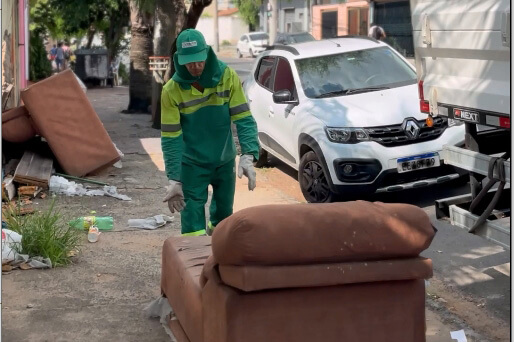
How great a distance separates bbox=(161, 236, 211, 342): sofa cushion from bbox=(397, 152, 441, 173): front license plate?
3.87 m

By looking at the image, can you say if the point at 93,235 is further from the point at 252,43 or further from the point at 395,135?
the point at 252,43

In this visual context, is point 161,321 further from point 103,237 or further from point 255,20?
point 255,20

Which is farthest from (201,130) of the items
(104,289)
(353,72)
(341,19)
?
(341,19)

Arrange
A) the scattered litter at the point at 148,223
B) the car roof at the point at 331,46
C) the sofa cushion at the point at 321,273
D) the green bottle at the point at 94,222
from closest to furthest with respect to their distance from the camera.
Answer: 1. the sofa cushion at the point at 321,273
2. the green bottle at the point at 94,222
3. the scattered litter at the point at 148,223
4. the car roof at the point at 331,46

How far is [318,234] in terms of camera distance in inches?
154

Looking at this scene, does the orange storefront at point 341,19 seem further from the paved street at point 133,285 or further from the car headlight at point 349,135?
the paved street at point 133,285

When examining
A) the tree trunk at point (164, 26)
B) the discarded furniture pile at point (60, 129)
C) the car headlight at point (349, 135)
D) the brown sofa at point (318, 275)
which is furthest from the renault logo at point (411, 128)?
the tree trunk at point (164, 26)

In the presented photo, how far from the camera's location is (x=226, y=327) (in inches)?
155

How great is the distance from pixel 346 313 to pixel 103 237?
419 centimetres

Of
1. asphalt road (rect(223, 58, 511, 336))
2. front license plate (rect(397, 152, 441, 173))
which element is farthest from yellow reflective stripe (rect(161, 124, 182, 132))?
front license plate (rect(397, 152, 441, 173))

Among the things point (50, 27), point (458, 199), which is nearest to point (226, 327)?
point (458, 199)

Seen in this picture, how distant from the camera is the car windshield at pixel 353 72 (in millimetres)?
9984

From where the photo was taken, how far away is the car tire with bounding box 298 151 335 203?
360 inches

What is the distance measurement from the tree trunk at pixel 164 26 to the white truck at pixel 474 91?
8.56 meters
